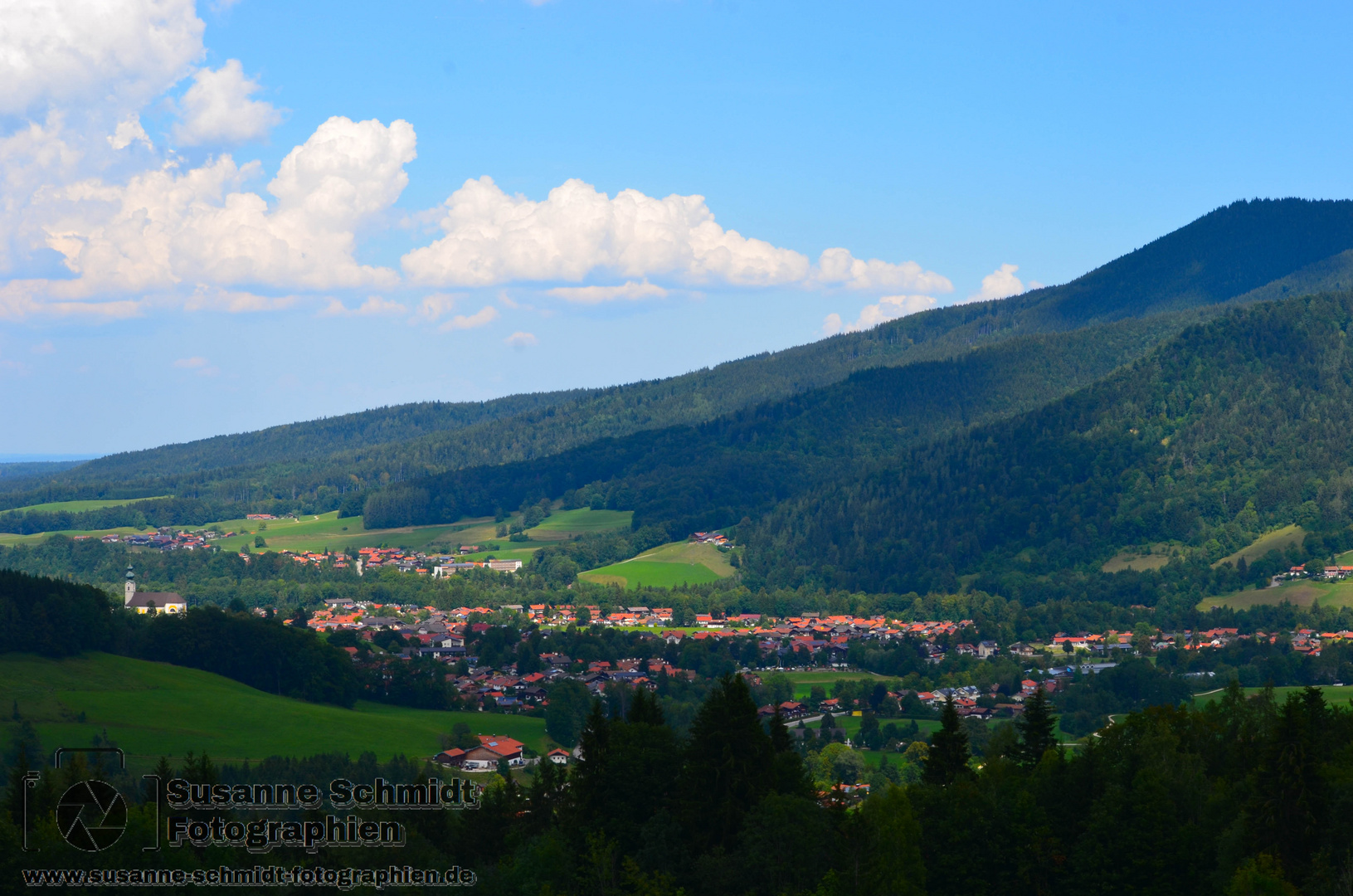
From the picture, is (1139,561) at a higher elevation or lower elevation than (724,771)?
lower

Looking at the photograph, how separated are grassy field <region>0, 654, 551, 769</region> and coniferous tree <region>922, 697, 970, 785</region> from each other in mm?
43373

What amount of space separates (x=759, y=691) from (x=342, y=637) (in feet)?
144

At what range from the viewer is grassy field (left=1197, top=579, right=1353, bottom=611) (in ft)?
511

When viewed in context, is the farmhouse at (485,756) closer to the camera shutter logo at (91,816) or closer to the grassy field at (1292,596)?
the camera shutter logo at (91,816)

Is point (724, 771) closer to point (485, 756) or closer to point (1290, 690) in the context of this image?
point (485, 756)

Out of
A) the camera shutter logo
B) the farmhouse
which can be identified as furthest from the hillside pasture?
the camera shutter logo

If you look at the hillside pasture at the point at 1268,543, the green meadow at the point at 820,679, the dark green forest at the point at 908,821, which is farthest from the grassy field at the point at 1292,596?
the dark green forest at the point at 908,821

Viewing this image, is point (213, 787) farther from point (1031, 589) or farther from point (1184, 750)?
point (1031, 589)

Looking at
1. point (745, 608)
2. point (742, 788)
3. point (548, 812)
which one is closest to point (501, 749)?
point (548, 812)

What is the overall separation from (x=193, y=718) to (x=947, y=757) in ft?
193

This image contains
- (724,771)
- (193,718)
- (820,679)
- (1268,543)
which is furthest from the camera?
(1268,543)

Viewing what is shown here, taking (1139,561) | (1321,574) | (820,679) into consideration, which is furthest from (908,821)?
(1139,561)

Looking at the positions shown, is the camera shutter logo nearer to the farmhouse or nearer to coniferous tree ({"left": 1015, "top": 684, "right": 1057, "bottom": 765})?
coniferous tree ({"left": 1015, "top": 684, "right": 1057, "bottom": 765})

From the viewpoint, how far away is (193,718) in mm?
92438
